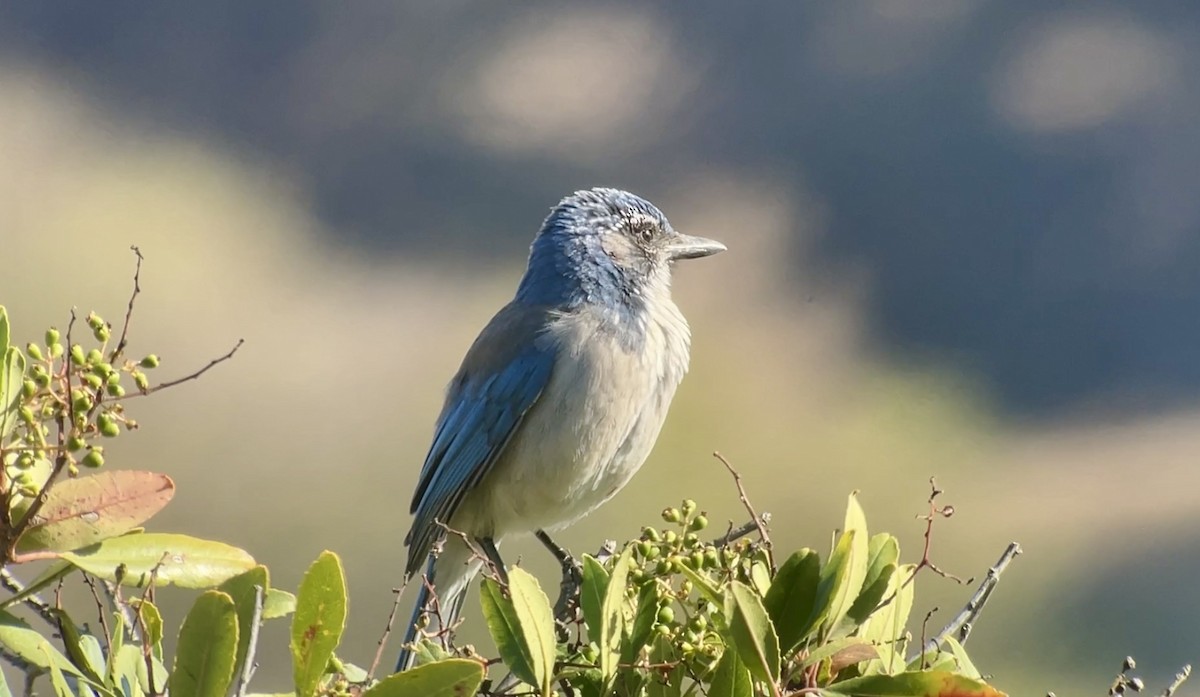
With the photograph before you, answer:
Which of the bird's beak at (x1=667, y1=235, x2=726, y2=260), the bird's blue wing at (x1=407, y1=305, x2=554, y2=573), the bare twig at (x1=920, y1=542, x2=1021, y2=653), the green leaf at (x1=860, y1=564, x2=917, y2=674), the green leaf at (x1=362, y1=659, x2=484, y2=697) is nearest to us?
the green leaf at (x1=362, y1=659, x2=484, y2=697)

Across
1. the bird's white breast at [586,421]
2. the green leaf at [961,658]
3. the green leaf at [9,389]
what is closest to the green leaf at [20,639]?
the green leaf at [9,389]

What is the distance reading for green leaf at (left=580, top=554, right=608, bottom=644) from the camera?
1017 mm

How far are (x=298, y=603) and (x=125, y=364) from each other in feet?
1.00

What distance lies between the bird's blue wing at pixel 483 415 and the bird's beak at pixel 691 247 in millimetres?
396

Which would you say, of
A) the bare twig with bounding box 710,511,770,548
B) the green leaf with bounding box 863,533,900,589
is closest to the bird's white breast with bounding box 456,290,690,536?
the bare twig with bounding box 710,511,770,548

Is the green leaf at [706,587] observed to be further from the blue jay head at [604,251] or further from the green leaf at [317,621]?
the blue jay head at [604,251]

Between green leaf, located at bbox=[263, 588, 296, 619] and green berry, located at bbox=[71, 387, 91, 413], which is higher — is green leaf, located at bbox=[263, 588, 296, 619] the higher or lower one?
the lower one

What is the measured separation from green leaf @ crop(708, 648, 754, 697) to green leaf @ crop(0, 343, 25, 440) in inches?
24.6

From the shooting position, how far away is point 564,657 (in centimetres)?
109

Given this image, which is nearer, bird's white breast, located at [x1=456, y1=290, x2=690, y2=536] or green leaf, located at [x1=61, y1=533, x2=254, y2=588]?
green leaf, located at [x1=61, y1=533, x2=254, y2=588]

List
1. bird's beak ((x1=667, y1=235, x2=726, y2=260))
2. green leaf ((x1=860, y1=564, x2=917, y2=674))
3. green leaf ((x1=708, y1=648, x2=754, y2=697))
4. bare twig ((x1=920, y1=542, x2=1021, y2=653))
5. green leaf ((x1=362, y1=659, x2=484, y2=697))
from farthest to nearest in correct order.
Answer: bird's beak ((x1=667, y1=235, x2=726, y2=260)), bare twig ((x1=920, y1=542, x2=1021, y2=653)), green leaf ((x1=860, y1=564, x2=917, y2=674)), green leaf ((x1=708, y1=648, x2=754, y2=697)), green leaf ((x1=362, y1=659, x2=484, y2=697))

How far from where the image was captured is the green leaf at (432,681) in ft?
2.83

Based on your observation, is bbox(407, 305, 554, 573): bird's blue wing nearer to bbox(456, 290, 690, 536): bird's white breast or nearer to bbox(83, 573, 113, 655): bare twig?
bbox(456, 290, 690, 536): bird's white breast

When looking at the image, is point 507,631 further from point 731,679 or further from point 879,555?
point 879,555
